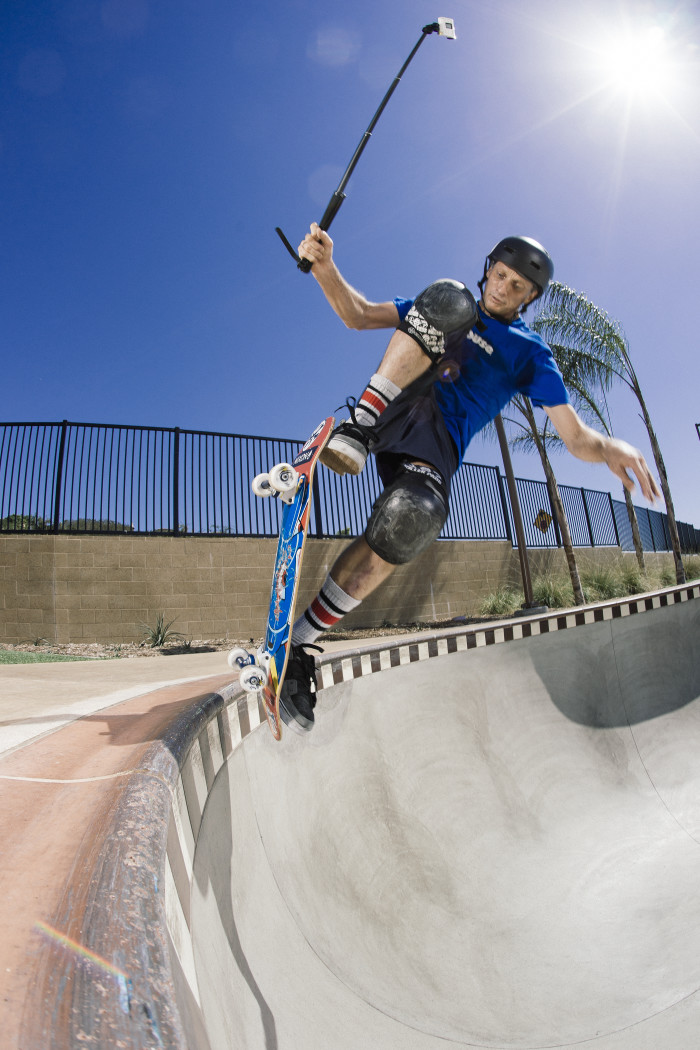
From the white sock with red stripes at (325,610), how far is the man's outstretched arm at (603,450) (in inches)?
42.3

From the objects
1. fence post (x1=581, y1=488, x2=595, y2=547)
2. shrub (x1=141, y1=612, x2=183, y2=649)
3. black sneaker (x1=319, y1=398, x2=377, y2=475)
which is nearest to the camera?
black sneaker (x1=319, y1=398, x2=377, y2=475)

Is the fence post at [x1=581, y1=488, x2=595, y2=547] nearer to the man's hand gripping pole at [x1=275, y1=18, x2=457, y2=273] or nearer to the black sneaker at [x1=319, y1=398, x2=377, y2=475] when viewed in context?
the man's hand gripping pole at [x1=275, y1=18, x2=457, y2=273]

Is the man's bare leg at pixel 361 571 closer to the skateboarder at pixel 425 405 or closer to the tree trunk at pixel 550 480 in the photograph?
the skateboarder at pixel 425 405

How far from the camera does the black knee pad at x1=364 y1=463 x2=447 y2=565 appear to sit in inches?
79.5

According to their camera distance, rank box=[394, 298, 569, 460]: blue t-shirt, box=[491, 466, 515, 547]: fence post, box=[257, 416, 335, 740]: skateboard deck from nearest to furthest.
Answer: box=[257, 416, 335, 740]: skateboard deck → box=[394, 298, 569, 460]: blue t-shirt → box=[491, 466, 515, 547]: fence post

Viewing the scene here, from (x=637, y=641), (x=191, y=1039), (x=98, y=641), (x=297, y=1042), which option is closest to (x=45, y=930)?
(x=191, y=1039)

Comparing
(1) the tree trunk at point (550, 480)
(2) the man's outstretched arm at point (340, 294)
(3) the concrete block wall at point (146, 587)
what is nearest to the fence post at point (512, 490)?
(1) the tree trunk at point (550, 480)

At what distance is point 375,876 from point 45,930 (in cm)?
165

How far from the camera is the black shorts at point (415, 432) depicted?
7.07 feet

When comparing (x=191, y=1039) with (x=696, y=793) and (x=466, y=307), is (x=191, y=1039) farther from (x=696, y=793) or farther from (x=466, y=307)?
(x=696, y=793)

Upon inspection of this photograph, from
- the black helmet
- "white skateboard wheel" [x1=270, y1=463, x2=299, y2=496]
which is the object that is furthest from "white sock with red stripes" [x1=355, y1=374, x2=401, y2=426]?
the black helmet

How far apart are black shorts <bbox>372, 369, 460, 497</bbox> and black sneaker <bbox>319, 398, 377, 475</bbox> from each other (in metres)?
0.09

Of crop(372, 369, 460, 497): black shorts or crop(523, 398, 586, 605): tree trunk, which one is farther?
crop(523, 398, 586, 605): tree trunk

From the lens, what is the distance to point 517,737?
10.6 feet
